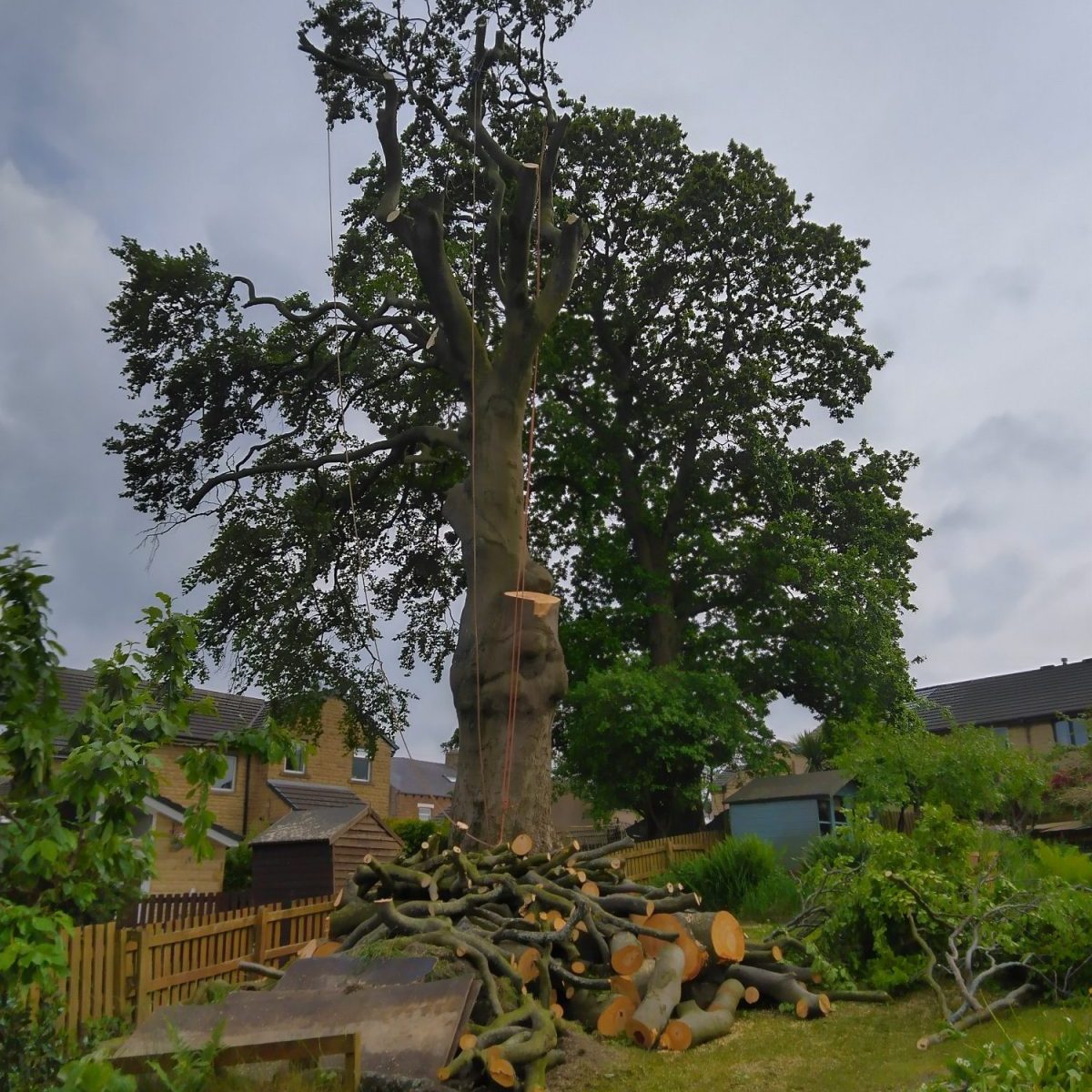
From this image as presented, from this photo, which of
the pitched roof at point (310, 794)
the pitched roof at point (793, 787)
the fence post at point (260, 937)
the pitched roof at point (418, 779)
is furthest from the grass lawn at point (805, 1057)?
the pitched roof at point (418, 779)

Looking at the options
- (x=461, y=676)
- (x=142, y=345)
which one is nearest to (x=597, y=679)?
(x=461, y=676)

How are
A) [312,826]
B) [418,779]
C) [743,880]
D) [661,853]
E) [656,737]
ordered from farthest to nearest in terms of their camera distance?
[418,779]
[656,737]
[661,853]
[312,826]
[743,880]

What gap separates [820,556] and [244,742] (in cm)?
1632

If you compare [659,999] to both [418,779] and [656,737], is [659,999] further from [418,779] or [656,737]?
[418,779]

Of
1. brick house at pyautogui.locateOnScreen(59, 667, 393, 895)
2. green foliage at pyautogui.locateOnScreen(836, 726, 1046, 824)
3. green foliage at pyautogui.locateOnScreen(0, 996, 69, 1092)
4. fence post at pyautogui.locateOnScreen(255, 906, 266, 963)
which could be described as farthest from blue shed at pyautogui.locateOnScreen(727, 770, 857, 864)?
green foliage at pyautogui.locateOnScreen(0, 996, 69, 1092)

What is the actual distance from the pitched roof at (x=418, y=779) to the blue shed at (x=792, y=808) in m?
27.6

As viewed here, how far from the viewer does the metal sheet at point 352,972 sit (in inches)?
303

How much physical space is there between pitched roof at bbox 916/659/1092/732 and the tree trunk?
30.3 meters

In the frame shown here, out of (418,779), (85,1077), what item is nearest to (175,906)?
(85,1077)

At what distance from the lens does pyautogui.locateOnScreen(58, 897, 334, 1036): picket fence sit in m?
8.48

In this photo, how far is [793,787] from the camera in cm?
2191

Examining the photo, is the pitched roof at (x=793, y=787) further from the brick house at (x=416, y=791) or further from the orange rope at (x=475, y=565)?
the brick house at (x=416, y=791)

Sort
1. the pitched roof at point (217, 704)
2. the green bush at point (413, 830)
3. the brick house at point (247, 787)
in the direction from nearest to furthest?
1. the brick house at point (247, 787)
2. the green bush at point (413, 830)
3. the pitched roof at point (217, 704)

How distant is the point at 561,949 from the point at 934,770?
10835 millimetres
